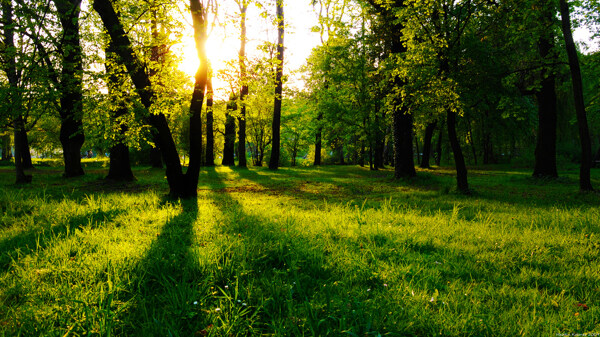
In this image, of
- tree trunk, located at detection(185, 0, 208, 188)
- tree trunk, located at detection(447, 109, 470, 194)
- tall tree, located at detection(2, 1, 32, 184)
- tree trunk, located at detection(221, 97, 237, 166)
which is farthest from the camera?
tree trunk, located at detection(221, 97, 237, 166)

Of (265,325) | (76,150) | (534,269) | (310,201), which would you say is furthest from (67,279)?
(76,150)

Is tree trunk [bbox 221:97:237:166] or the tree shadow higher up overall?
tree trunk [bbox 221:97:237:166]

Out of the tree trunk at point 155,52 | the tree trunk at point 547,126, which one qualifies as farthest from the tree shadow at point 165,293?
the tree trunk at point 547,126

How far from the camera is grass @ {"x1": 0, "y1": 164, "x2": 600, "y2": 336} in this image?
222 centimetres

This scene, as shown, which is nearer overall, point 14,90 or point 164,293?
point 164,293

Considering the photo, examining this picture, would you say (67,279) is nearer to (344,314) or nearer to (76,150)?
(344,314)

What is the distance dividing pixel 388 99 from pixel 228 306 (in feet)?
31.3

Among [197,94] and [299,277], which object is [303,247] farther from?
[197,94]

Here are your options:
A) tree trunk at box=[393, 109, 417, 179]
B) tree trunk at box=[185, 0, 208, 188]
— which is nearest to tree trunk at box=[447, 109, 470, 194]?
tree trunk at box=[393, 109, 417, 179]

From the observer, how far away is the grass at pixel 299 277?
2.22 metres

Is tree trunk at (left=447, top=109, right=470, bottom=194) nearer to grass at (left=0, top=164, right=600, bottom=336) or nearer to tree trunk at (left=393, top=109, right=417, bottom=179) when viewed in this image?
tree trunk at (left=393, top=109, right=417, bottom=179)

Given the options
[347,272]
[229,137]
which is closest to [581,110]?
[347,272]

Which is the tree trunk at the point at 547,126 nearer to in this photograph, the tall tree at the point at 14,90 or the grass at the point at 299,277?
the grass at the point at 299,277

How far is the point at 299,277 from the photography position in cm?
302
